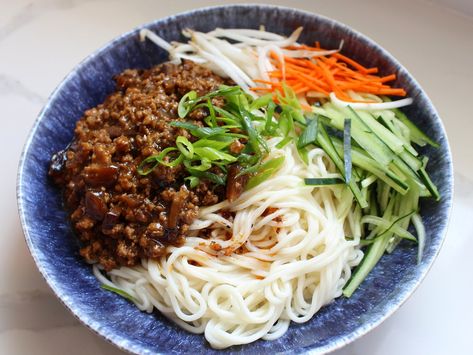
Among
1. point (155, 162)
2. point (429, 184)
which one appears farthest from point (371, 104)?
point (155, 162)

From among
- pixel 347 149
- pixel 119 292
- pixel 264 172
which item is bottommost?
pixel 119 292

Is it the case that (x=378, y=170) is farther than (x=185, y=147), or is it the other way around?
(x=378, y=170)

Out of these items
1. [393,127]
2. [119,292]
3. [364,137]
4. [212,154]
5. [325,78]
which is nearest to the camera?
[212,154]

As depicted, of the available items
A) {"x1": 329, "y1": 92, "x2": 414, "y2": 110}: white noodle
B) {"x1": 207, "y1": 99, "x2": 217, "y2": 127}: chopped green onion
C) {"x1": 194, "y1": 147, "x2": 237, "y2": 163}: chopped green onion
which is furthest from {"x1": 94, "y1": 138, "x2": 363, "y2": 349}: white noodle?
{"x1": 329, "y1": 92, "x2": 414, "y2": 110}: white noodle

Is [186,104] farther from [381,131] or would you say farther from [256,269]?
→ [381,131]

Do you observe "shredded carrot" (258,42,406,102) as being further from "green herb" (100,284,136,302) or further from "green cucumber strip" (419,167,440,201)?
"green herb" (100,284,136,302)

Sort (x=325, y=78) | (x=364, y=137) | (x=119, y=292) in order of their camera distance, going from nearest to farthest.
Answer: (x=119, y=292) → (x=364, y=137) → (x=325, y=78)

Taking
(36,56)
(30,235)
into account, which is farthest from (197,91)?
(36,56)
